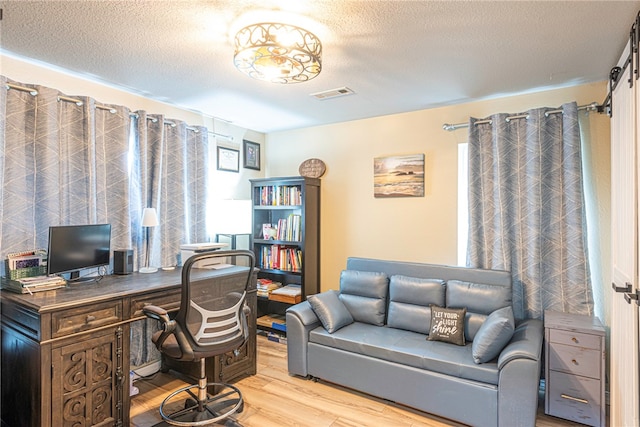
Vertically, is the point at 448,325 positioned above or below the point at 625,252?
below

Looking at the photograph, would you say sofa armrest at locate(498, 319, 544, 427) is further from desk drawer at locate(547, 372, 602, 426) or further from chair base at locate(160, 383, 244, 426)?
chair base at locate(160, 383, 244, 426)

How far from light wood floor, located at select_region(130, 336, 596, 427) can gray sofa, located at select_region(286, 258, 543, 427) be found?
0.09 metres

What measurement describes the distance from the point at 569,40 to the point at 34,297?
3466 millimetres

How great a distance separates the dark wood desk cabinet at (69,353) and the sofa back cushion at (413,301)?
190cm

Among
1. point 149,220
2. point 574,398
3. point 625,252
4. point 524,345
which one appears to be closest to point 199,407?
point 149,220

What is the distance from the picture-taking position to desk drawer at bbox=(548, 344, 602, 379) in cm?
222

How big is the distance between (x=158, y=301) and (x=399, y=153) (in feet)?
8.54

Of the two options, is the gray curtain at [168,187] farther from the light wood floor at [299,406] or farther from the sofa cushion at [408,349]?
the sofa cushion at [408,349]

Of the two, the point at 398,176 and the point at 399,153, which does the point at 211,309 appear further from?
the point at 399,153

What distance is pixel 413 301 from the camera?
2.94m

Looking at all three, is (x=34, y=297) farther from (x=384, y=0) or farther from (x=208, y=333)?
(x=384, y=0)

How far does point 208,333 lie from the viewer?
2.08 m

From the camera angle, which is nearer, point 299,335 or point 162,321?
point 162,321

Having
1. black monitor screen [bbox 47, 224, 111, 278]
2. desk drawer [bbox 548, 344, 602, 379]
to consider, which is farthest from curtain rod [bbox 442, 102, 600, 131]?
black monitor screen [bbox 47, 224, 111, 278]
